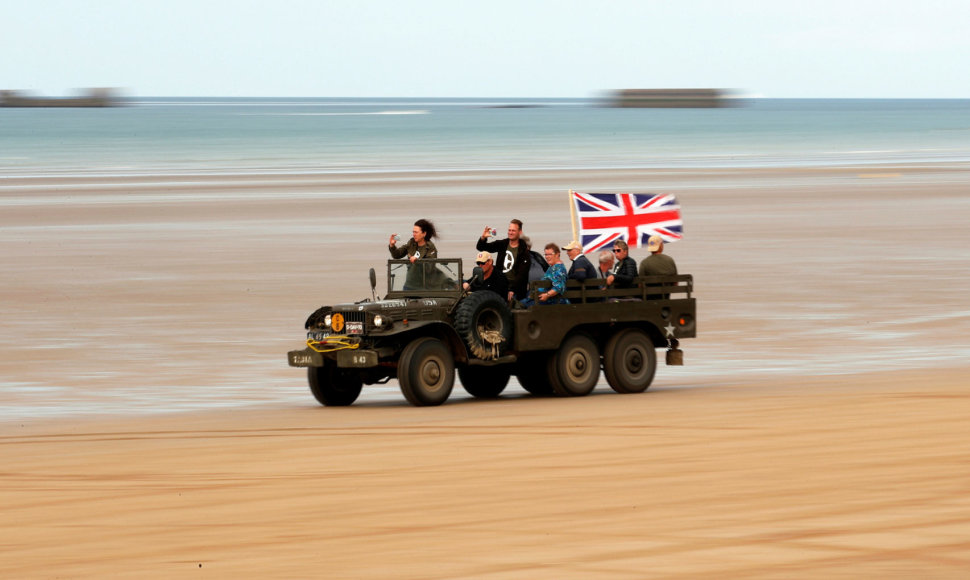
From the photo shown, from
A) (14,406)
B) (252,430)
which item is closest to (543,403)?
(252,430)

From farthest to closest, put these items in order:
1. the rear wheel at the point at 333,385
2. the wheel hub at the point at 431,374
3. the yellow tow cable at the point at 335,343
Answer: the rear wheel at the point at 333,385
the wheel hub at the point at 431,374
the yellow tow cable at the point at 335,343

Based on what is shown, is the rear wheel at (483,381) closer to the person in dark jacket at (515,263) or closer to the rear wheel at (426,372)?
the person in dark jacket at (515,263)

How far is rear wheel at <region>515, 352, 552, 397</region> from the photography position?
52.2 feet

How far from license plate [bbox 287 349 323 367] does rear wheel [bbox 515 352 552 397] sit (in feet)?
7.08

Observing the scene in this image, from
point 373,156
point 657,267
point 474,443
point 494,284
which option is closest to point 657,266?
point 657,267

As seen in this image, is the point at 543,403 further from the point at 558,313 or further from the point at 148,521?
the point at 148,521

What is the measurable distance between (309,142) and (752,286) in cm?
8770

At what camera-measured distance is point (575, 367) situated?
52.3 ft

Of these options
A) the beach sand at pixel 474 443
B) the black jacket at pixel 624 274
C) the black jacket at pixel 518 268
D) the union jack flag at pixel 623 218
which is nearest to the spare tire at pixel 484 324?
the black jacket at pixel 518 268

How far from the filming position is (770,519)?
375 inches

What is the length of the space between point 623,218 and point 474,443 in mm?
4878

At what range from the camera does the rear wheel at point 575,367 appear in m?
15.8

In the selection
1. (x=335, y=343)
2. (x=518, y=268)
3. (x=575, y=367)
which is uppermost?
(x=518, y=268)

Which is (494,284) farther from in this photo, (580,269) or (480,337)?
(580,269)
